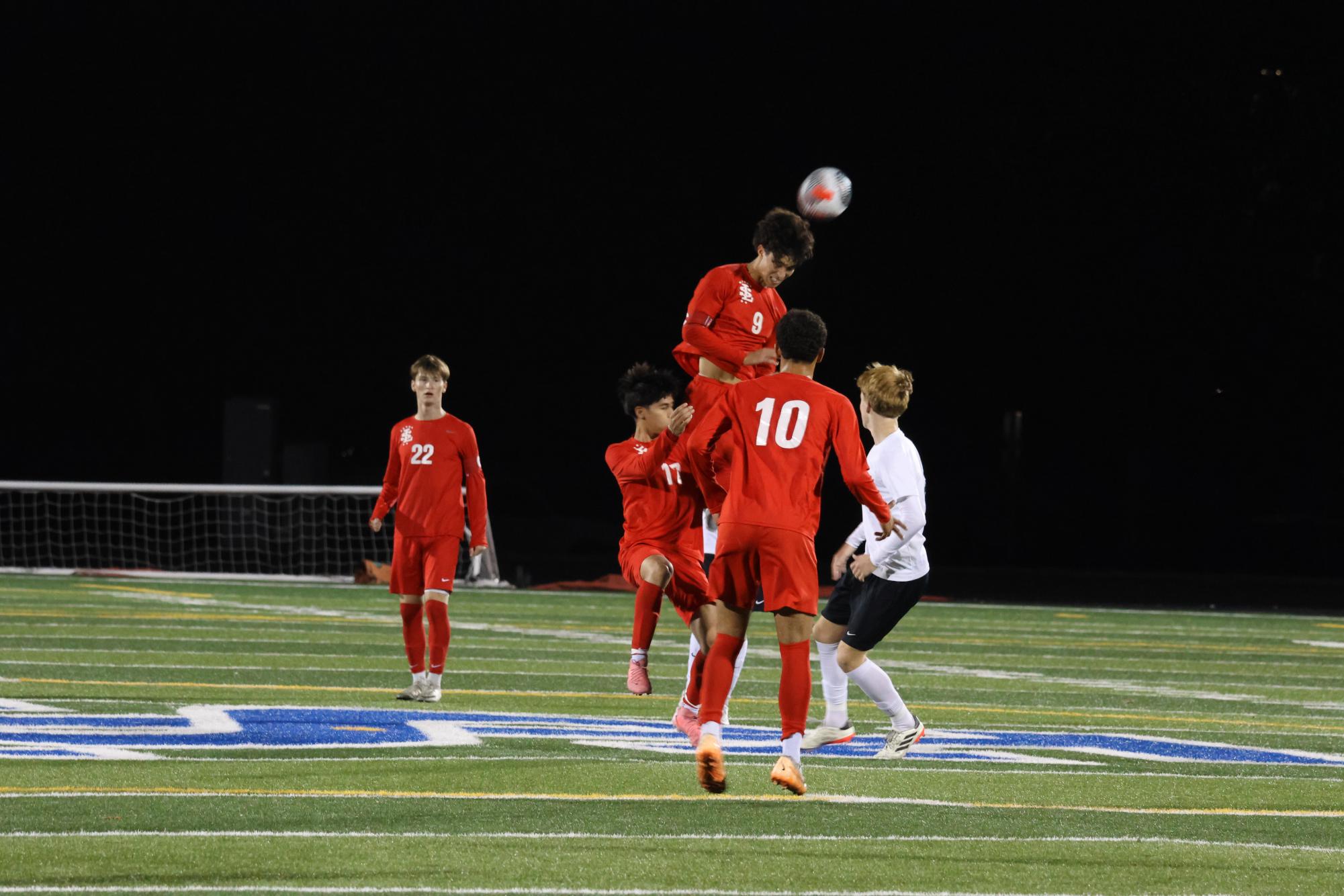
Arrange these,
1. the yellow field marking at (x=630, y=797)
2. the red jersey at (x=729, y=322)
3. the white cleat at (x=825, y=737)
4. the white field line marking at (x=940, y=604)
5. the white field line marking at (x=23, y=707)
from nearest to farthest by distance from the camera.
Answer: the yellow field marking at (x=630, y=797)
the white cleat at (x=825, y=737)
the red jersey at (x=729, y=322)
the white field line marking at (x=23, y=707)
the white field line marking at (x=940, y=604)

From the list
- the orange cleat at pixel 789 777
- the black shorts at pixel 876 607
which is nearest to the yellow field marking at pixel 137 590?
the black shorts at pixel 876 607

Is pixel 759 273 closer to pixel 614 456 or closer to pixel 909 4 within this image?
pixel 614 456

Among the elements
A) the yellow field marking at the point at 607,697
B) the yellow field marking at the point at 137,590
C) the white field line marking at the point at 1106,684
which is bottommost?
the yellow field marking at the point at 137,590

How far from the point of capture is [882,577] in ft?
27.6

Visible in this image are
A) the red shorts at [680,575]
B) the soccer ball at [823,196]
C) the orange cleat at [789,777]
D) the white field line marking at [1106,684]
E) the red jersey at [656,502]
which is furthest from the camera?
the white field line marking at [1106,684]

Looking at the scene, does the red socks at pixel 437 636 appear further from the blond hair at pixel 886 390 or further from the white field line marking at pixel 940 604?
the white field line marking at pixel 940 604

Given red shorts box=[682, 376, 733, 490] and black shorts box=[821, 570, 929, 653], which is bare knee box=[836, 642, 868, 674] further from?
red shorts box=[682, 376, 733, 490]

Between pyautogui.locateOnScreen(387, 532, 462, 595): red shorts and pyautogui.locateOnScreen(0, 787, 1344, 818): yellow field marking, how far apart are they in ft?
13.3

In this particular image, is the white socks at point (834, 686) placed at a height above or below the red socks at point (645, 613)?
below

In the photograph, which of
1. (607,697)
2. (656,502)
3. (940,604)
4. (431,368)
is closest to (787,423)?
(656,502)

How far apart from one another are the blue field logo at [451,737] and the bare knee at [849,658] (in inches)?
22.4

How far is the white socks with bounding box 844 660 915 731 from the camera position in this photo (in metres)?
8.50

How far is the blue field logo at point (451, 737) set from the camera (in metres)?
8.68

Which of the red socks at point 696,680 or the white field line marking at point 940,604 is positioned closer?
the red socks at point 696,680
